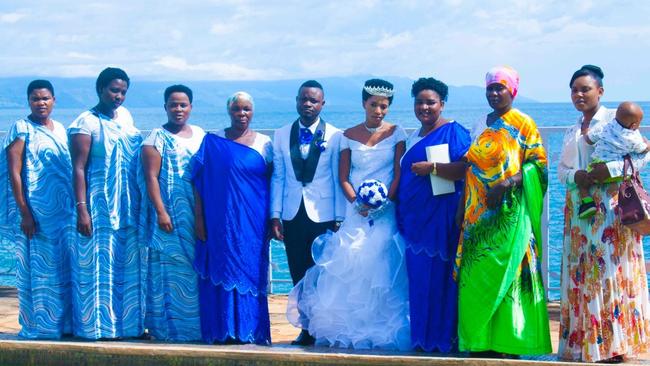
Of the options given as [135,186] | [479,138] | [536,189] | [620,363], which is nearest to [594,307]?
[620,363]

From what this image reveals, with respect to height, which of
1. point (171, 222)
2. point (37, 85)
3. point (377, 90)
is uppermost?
point (37, 85)

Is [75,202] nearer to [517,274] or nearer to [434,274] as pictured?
[434,274]

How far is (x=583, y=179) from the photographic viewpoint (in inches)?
220

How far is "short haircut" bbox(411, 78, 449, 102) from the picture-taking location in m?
6.02

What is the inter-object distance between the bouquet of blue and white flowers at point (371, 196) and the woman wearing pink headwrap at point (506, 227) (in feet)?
1.85

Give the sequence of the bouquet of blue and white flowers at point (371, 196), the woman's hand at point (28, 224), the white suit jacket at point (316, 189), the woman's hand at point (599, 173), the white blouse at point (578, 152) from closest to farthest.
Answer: the woman's hand at point (599, 173), the white blouse at point (578, 152), the bouquet of blue and white flowers at point (371, 196), the white suit jacket at point (316, 189), the woman's hand at point (28, 224)

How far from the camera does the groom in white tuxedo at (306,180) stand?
6344 mm

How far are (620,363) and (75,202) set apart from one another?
3535 millimetres

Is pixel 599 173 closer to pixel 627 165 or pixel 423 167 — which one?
pixel 627 165

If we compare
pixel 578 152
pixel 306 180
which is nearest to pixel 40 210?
pixel 306 180

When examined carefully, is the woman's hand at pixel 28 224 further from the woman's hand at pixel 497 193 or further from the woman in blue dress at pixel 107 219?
the woman's hand at pixel 497 193

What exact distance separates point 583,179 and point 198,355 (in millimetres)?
2442

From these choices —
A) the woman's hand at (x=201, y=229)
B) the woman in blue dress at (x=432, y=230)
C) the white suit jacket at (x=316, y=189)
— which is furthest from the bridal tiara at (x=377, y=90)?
the woman's hand at (x=201, y=229)

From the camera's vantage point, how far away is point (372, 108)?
6156 millimetres
